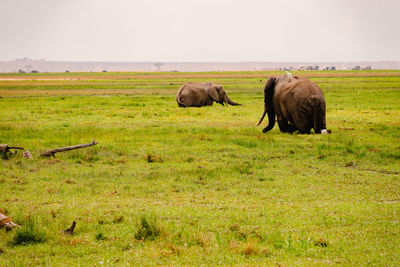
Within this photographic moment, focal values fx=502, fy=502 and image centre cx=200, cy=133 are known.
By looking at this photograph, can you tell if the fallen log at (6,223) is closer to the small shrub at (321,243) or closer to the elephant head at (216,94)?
the small shrub at (321,243)

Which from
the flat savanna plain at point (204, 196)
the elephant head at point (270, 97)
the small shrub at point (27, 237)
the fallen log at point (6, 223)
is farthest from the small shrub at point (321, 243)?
the elephant head at point (270, 97)

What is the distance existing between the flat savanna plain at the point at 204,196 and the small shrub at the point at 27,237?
0.08 feet

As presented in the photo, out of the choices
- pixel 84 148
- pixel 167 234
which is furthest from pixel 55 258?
pixel 84 148

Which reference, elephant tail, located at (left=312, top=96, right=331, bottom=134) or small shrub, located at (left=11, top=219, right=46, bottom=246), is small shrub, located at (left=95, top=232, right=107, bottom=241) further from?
elephant tail, located at (left=312, top=96, right=331, bottom=134)

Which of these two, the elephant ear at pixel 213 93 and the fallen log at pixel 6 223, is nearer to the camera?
the fallen log at pixel 6 223

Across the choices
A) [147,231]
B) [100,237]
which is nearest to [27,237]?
[100,237]

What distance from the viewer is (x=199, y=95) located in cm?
3562

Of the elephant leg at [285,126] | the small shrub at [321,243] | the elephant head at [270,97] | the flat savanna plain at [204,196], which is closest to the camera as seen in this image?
the flat savanna plain at [204,196]

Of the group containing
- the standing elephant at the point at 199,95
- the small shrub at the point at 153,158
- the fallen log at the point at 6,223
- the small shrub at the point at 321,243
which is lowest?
the small shrub at the point at 153,158

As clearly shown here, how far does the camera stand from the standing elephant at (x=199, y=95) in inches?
1379

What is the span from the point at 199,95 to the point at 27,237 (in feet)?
91.6

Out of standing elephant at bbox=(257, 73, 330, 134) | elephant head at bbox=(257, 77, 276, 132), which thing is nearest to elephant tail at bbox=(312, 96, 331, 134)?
standing elephant at bbox=(257, 73, 330, 134)

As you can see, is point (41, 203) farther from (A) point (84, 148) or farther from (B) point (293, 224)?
(A) point (84, 148)

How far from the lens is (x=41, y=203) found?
10.6m
